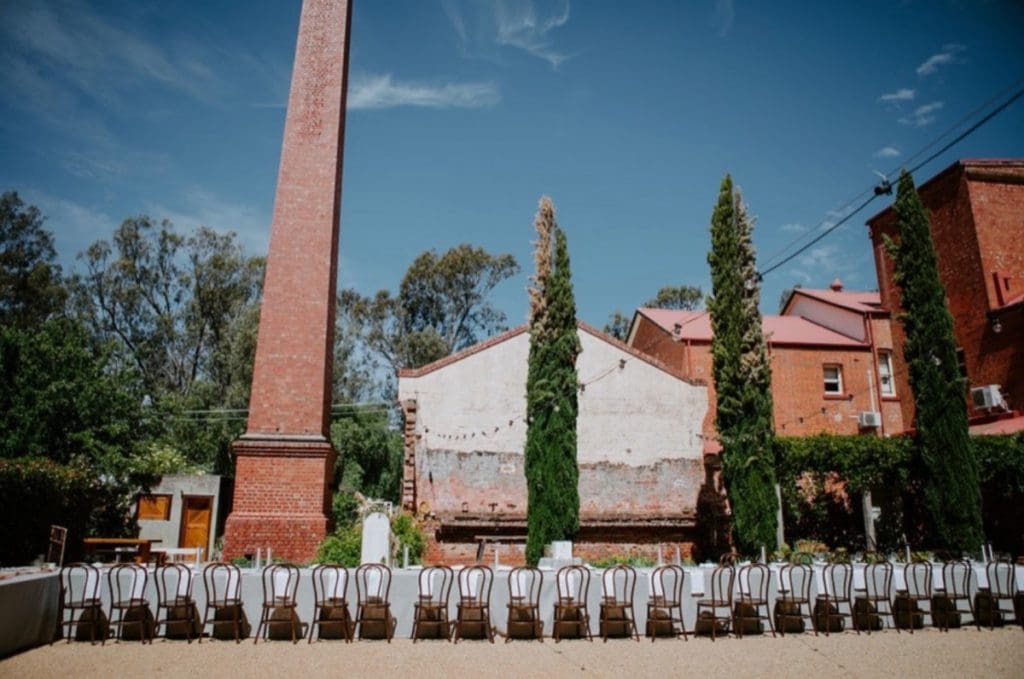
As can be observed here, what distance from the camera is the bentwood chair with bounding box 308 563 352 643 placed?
8.12m

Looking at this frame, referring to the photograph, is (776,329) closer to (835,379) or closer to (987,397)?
(835,379)

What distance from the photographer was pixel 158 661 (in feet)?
22.9

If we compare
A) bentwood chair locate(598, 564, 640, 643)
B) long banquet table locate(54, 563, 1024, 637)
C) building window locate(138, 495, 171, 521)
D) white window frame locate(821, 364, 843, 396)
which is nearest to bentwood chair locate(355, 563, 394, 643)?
long banquet table locate(54, 563, 1024, 637)

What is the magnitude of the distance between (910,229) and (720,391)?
611cm

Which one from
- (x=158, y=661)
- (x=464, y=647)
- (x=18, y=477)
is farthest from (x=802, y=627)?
(x=18, y=477)

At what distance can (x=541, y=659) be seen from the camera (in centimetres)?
734

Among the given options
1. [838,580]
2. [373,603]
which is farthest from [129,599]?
[838,580]

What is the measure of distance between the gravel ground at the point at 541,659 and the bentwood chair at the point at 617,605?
11.3 inches

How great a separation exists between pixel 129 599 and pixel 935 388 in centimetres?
1635

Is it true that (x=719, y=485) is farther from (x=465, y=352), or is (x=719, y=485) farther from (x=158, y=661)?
(x=158, y=661)

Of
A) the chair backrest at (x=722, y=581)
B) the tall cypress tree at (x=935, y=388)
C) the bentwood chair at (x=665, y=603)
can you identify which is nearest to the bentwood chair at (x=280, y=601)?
the bentwood chair at (x=665, y=603)

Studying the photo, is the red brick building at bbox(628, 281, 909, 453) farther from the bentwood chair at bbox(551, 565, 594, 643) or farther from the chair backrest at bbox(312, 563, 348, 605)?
the chair backrest at bbox(312, 563, 348, 605)

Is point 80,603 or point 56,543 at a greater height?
point 56,543

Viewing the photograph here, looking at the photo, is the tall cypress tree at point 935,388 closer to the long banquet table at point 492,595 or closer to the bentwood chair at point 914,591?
the bentwood chair at point 914,591
